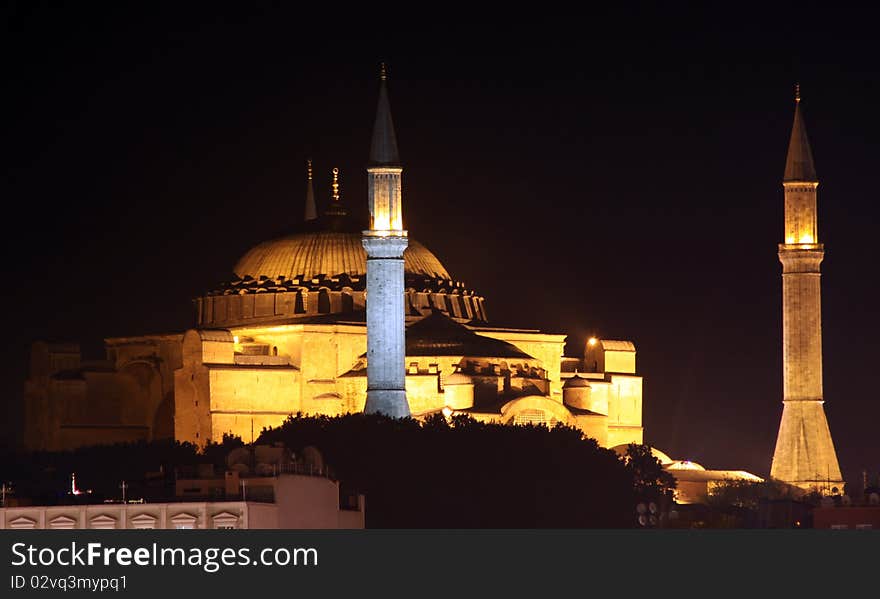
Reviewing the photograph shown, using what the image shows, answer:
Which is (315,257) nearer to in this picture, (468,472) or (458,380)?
(458,380)

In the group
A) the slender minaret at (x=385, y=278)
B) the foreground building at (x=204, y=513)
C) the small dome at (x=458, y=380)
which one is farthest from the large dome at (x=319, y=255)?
the foreground building at (x=204, y=513)

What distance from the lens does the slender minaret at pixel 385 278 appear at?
11869cm

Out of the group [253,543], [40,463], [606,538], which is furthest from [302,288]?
[253,543]

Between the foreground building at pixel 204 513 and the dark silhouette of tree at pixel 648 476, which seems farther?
the dark silhouette of tree at pixel 648 476

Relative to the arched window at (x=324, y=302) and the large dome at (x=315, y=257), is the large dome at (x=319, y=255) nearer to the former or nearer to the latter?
the large dome at (x=315, y=257)

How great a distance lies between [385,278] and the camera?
11881cm

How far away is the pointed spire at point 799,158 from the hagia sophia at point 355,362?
0.04m

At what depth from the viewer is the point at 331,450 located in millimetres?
111812

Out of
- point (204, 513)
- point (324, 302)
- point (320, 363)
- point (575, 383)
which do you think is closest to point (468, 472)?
point (204, 513)

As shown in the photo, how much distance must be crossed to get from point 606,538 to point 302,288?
84.2 feet

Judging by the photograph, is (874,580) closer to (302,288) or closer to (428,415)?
(428,415)

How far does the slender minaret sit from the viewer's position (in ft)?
389

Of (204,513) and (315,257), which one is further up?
(315,257)

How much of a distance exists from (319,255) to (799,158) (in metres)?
13.3
